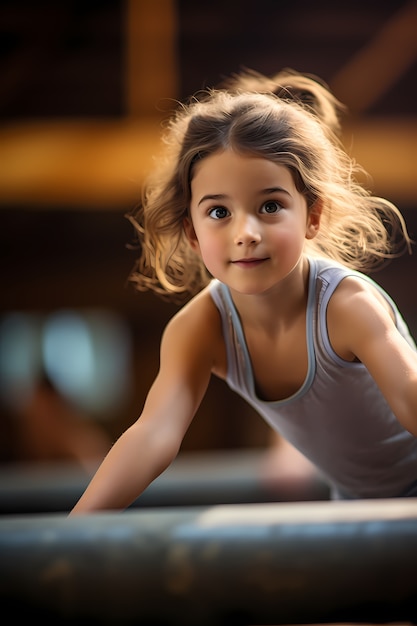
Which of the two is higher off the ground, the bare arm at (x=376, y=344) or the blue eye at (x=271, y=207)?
the blue eye at (x=271, y=207)

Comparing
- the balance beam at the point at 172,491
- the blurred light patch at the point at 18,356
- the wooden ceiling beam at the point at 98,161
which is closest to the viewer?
the balance beam at the point at 172,491

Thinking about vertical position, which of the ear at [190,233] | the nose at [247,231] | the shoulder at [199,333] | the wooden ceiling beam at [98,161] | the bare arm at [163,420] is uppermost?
the wooden ceiling beam at [98,161]

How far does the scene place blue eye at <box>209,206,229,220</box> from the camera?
0.85 meters

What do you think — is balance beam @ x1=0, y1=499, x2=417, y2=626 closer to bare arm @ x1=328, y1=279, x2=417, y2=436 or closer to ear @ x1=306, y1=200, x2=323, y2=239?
bare arm @ x1=328, y1=279, x2=417, y2=436

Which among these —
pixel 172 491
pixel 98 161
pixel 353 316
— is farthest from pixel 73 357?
pixel 353 316

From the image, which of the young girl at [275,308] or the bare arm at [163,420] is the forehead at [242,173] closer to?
the young girl at [275,308]

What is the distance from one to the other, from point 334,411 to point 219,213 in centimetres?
30

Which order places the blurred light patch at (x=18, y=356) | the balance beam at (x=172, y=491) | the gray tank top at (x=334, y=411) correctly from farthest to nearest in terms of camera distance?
the blurred light patch at (x=18, y=356)
the balance beam at (x=172, y=491)
the gray tank top at (x=334, y=411)

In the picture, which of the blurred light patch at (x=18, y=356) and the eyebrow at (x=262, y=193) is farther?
the blurred light patch at (x=18, y=356)

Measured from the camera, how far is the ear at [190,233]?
0.94m

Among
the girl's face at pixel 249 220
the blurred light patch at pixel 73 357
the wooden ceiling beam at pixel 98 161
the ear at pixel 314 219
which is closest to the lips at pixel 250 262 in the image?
the girl's face at pixel 249 220

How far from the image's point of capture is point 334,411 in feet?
3.26

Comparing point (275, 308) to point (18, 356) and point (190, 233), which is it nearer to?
point (190, 233)

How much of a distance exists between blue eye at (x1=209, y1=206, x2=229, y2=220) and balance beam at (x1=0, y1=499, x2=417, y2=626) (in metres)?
0.32
